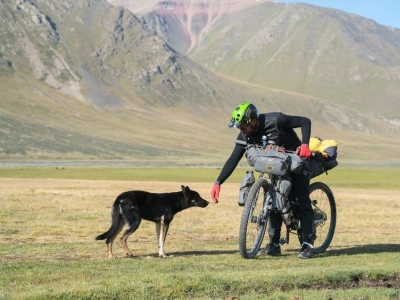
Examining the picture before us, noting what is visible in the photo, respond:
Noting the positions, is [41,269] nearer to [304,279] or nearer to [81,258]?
[81,258]

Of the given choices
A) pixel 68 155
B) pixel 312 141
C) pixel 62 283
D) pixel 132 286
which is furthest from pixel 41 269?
pixel 68 155

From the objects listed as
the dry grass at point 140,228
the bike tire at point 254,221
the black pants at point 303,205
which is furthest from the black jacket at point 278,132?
the dry grass at point 140,228

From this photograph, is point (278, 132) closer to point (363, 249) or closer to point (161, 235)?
point (161, 235)

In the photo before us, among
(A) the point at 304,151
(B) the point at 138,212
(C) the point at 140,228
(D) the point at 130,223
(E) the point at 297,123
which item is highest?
(E) the point at 297,123

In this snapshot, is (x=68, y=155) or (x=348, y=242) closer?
(x=348, y=242)

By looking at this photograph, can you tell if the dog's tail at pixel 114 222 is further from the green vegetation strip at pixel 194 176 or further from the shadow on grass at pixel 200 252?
the green vegetation strip at pixel 194 176

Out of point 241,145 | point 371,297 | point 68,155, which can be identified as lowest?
point 371,297

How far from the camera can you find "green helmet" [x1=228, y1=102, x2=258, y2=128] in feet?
38.3

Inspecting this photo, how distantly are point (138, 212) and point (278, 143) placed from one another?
10.1 feet

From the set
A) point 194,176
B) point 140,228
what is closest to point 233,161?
point 140,228

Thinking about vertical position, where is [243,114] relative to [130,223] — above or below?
above

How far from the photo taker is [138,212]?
1286 centimetres

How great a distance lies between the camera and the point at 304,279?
9297 mm

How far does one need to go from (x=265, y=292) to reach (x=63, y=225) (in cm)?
1113
